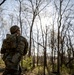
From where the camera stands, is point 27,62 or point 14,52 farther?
point 27,62

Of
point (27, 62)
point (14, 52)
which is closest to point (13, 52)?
point (14, 52)

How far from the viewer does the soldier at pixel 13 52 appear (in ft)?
11.5

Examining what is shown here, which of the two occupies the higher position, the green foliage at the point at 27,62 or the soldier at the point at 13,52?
the soldier at the point at 13,52

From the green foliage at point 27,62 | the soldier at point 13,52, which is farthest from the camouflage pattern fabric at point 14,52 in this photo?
the green foliage at point 27,62

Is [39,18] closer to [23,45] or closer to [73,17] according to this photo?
[73,17]

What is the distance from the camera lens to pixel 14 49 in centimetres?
359

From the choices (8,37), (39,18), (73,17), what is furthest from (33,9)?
(8,37)

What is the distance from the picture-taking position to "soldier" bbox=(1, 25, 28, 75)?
3.50m

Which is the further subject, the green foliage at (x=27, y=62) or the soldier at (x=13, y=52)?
the green foliage at (x=27, y=62)

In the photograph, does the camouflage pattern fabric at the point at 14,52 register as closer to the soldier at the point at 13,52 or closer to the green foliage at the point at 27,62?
the soldier at the point at 13,52

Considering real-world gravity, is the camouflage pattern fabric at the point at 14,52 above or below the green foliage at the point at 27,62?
above

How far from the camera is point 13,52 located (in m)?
3.59

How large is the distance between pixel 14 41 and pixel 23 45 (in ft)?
0.56

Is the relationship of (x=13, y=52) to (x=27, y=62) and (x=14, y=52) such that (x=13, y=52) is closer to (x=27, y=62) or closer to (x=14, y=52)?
(x=14, y=52)
